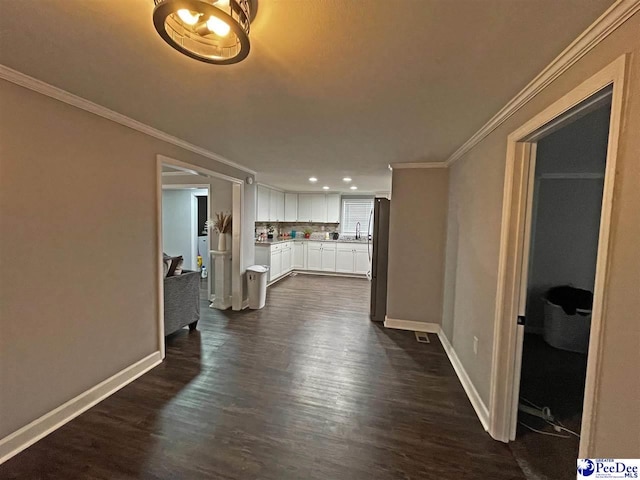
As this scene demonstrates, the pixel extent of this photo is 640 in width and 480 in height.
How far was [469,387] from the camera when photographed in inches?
95.3

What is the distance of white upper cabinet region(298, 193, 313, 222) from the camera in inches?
309

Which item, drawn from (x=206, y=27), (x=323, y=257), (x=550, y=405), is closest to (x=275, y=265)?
(x=323, y=257)

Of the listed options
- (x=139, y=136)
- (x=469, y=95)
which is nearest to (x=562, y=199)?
(x=469, y=95)

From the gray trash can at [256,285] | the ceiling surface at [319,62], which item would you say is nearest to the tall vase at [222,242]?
the gray trash can at [256,285]

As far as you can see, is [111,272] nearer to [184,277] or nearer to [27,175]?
[27,175]

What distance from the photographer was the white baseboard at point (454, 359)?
6.91 ft

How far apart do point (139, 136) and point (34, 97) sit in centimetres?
76

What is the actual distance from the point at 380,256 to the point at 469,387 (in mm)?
2103

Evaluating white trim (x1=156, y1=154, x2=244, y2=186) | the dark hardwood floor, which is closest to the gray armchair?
the dark hardwood floor

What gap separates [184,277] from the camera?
3.46 m

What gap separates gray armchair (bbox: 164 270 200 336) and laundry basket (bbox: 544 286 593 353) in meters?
4.50

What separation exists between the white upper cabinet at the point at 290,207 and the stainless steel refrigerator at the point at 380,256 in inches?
151

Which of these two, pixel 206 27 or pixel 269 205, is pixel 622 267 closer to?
pixel 206 27

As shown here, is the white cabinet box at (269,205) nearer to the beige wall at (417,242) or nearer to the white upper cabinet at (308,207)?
the white upper cabinet at (308,207)
